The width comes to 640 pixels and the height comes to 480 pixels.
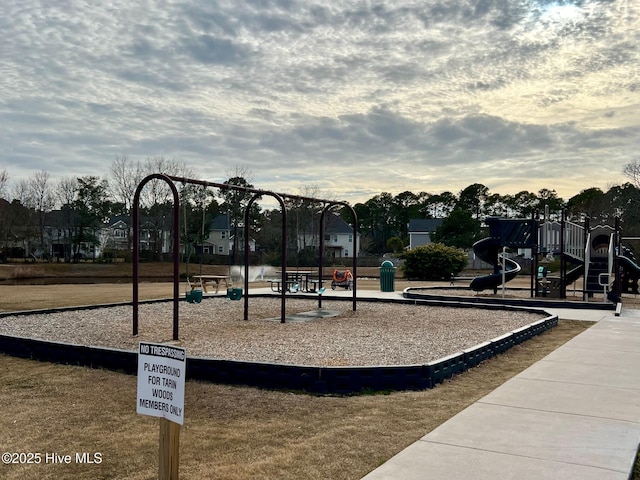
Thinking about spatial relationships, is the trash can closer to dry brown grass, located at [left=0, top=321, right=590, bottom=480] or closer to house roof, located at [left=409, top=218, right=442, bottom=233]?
dry brown grass, located at [left=0, top=321, right=590, bottom=480]

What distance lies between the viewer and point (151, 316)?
43.1 feet

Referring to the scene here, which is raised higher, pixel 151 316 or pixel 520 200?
pixel 520 200

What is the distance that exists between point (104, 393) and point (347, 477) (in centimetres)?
345

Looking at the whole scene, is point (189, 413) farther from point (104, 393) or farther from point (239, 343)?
point (239, 343)

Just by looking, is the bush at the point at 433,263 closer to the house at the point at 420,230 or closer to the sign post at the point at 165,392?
the sign post at the point at 165,392

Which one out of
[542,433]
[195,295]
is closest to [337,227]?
[195,295]

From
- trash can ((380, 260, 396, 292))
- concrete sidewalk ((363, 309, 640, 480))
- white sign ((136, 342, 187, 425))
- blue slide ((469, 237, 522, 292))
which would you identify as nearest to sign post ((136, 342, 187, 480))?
white sign ((136, 342, 187, 425))

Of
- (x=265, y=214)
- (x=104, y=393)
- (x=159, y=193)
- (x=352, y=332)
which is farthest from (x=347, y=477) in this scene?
(x=265, y=214)

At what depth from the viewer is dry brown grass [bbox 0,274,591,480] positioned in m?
4.15

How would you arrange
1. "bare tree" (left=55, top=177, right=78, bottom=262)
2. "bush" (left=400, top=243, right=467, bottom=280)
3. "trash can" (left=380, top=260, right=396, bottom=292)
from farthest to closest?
"bare tree" (left=55, top=177, right=78, bottom=262)
"bush" (left=400, top=243, right=467, bottom=280)
"trash can" (left=380, top=260, right=396, bottom=292)

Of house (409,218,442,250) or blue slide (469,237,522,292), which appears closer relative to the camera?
blue slide (469,237,522,292)

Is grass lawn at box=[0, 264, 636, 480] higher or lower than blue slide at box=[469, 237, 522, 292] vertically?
lower

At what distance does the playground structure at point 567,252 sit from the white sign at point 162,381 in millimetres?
16268

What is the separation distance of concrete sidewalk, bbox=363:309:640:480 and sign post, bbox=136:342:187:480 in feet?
4.44
